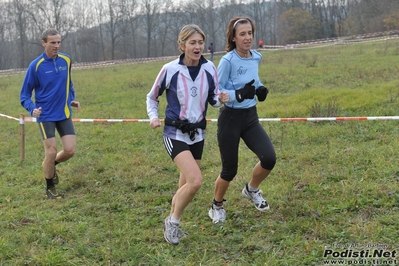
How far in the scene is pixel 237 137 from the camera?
4.12 metres

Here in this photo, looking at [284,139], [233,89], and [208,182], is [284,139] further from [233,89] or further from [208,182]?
[233,89]

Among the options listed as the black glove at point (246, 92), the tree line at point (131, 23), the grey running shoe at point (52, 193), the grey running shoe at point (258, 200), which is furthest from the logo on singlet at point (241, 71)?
the tree line at point (131, 23)

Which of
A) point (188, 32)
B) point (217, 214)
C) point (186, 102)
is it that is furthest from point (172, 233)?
point (188, 32)

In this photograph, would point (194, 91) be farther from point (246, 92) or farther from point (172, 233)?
point (172, 233)

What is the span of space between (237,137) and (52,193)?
3010 mm

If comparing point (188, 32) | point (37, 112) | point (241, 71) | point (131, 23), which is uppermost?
point (131, 23)

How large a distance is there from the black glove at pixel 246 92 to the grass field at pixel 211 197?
1352mm

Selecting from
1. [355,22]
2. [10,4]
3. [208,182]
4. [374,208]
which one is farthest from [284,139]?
[10,4]

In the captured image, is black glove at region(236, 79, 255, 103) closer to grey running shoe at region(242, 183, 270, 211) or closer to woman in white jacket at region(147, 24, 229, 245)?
woman in white jacket at region(147, 24, 229, 245)

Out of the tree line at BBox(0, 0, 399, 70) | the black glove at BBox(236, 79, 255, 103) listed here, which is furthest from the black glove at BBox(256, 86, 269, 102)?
the tree line at BBox(0, 0, 399, 70)

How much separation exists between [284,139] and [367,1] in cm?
6092

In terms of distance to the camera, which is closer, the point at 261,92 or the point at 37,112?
the point at 261,92

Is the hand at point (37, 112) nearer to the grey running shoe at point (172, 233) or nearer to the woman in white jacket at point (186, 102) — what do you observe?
the woman in white jacket at point (186, 102)

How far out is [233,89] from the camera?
4.10 metres
